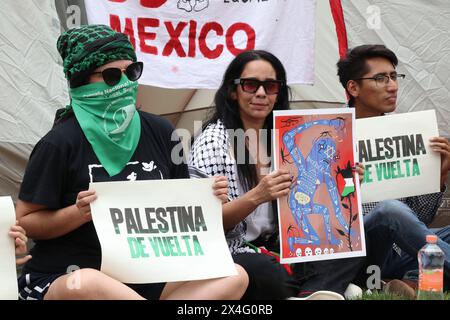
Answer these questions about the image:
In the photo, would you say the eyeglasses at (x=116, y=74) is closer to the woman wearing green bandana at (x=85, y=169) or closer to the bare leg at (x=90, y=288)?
the woman wearing green bandana at (x=85, y=169)

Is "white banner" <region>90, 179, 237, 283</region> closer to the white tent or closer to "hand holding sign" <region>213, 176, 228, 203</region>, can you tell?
"hand holding sign" <region>213, 176, 228, 203</region>

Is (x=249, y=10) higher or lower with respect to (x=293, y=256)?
higher

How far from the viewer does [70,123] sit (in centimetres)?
387

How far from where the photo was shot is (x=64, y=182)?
377 centimetres

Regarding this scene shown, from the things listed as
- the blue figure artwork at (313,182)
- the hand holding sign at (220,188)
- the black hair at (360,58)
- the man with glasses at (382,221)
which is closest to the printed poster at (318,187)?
the blue figure artwork at (313,182)

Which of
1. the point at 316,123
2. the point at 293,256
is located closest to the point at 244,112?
the point at 316,123

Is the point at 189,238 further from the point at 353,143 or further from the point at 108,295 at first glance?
the point at 353,143

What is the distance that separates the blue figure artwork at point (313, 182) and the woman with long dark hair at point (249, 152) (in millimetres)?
97

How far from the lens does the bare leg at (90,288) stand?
354 centimetres

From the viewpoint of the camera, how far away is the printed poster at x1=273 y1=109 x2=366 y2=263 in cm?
422

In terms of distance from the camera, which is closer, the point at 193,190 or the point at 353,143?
the point at 193,190
